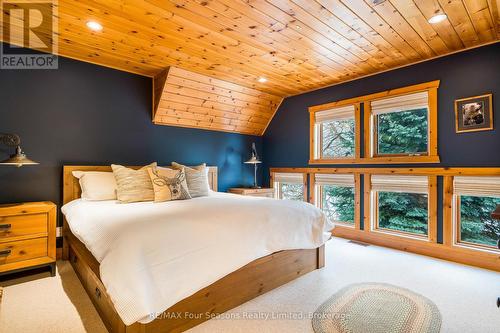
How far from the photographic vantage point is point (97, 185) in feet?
9.84

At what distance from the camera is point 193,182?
3309 mm

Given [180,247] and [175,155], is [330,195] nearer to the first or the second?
[175,155]

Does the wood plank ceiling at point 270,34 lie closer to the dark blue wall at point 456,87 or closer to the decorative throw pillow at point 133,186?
the dark blue wall at point 456,87

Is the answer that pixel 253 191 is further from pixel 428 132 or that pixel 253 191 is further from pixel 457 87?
pixel 457 87

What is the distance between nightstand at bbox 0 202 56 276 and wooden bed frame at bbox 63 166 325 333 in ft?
0.75

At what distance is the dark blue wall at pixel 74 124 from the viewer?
9.48 ft

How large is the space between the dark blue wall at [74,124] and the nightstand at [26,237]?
0.59 meters

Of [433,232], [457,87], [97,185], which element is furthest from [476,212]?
[97,185]

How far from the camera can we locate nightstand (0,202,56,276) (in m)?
2.38

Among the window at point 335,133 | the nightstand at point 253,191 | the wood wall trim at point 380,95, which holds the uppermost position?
the wood wall trim at point 380,95

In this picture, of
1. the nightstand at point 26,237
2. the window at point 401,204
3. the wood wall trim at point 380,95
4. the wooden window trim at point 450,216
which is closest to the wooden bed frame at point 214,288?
the nightstand at point 26,237

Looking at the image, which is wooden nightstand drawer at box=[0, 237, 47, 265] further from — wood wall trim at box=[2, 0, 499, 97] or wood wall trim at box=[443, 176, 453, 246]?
wood wall trim at box=[443, 176, 453, 246]

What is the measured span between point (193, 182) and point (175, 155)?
1047 mm

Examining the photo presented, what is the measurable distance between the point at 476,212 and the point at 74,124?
16.2ft
